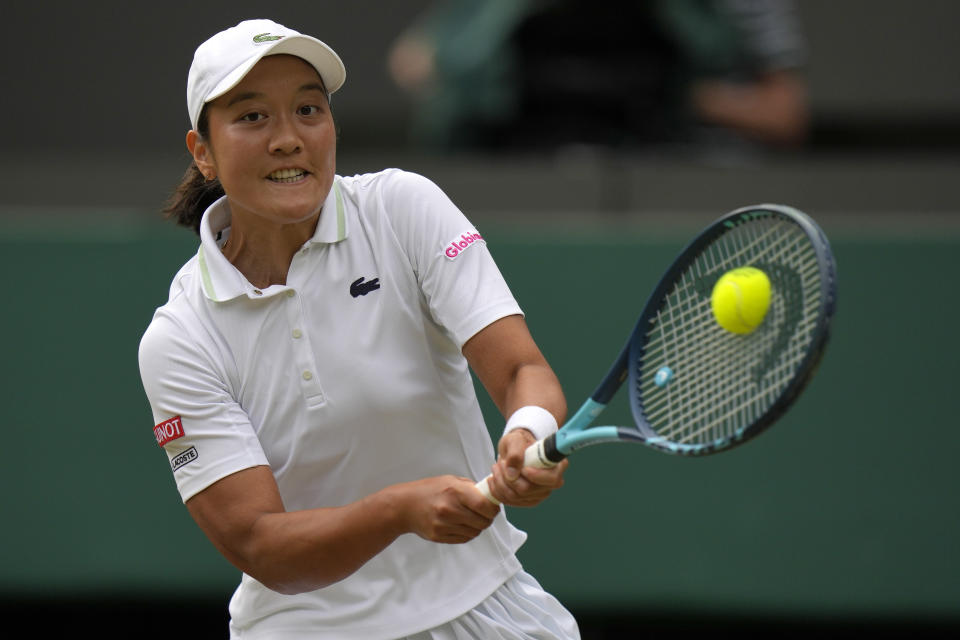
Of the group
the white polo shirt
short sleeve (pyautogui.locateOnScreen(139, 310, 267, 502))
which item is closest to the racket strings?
the white polo shirt

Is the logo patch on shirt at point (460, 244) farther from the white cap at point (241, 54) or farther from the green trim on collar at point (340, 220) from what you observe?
the white cap at point (241, 54)

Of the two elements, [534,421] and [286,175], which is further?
[286,175]

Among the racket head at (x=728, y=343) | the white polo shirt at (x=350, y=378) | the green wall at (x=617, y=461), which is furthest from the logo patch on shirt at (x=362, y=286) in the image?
the green wall at (x=617, y=461)

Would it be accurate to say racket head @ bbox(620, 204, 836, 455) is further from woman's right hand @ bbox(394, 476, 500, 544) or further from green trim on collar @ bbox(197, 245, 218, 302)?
green trim on collar @ bbox(197, 245, 218, 302)

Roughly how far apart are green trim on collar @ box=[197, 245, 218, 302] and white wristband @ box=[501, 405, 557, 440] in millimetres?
568

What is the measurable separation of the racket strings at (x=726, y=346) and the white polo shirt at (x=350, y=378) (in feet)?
0.94

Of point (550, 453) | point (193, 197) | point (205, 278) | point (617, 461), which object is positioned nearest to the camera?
point (550, 453)

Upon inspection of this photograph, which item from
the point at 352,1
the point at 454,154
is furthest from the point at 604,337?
the point at 352,1

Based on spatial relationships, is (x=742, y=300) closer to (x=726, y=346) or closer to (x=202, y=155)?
(x=726, y=346)

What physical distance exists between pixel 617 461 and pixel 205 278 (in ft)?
7.01

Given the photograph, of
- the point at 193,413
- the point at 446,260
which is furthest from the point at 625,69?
the point at 193,413

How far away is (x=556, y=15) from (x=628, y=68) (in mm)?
310

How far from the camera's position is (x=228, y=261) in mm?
2314

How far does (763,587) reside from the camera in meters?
4.09
